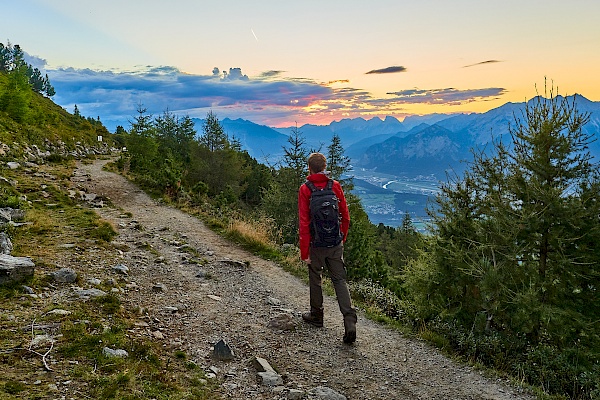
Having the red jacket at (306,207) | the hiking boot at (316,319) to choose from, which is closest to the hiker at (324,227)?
the red jacket at (306,207)

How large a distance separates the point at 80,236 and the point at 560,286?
11053 mm

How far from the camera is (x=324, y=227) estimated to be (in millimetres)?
6121

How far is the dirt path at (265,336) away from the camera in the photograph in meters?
5.01

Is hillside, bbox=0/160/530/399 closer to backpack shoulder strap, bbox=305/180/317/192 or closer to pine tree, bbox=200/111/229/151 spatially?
backpack shoulder strap, bbox=305/180/317/192

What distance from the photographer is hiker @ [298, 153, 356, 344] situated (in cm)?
611

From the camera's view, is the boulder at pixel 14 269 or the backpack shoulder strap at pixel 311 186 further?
the backpack shoulder strap at pixel 311 186

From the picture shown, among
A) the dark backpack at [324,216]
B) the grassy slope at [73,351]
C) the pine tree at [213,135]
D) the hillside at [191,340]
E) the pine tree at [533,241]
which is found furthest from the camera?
the pine tree at [213,135]

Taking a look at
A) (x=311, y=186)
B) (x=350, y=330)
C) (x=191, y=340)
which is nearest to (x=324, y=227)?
(x=311, y=186)

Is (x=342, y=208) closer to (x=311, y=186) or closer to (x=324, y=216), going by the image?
(x=324, y=216)

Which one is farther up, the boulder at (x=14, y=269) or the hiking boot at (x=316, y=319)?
the boulder at (x=14, y=269)

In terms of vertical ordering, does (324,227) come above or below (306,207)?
below

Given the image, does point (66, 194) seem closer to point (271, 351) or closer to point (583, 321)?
point (271, 351)

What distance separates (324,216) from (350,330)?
192 centimetres

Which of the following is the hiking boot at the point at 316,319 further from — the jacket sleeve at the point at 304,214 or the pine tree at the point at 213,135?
the pine tree at the point at 213,135
